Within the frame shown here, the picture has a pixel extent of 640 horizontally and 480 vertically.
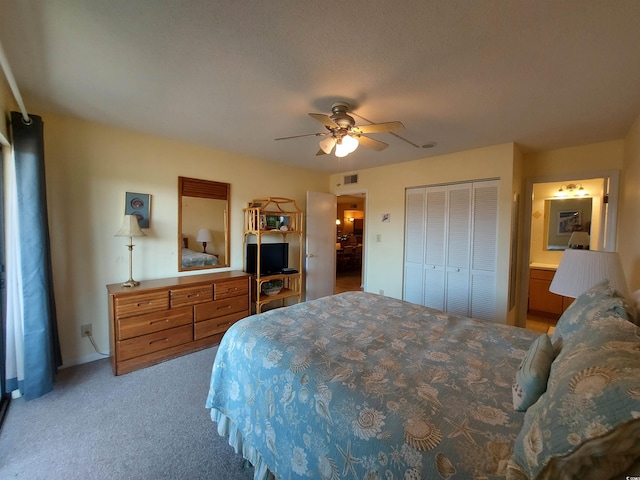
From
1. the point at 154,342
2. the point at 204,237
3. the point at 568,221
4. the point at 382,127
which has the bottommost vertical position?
the point at 154,342

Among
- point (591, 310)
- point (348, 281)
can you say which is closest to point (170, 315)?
point (591, 310)

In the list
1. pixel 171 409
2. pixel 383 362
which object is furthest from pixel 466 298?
pixel 171 409

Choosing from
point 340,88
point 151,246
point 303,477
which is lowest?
point 303,477

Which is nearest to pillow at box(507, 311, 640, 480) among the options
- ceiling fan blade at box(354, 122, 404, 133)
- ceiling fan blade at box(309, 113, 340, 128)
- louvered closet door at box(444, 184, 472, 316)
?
ceiling fan blade at box(354, 122, 404, 133)

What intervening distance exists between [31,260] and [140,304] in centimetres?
85

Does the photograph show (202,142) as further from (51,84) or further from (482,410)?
(482,410)

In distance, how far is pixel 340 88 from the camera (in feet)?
6.23

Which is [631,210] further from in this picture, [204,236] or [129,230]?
[129,230]

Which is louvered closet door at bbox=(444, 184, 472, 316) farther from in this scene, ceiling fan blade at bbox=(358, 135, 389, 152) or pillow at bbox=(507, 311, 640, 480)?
pillow at bbox=(507, 311, 640, 480)

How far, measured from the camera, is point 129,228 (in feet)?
8.55

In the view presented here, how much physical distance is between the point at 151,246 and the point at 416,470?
10.6ft

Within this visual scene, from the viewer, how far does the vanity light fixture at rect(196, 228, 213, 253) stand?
3.43 m

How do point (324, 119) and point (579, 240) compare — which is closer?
point (324, 119)

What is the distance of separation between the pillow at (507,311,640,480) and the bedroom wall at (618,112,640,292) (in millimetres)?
2160
